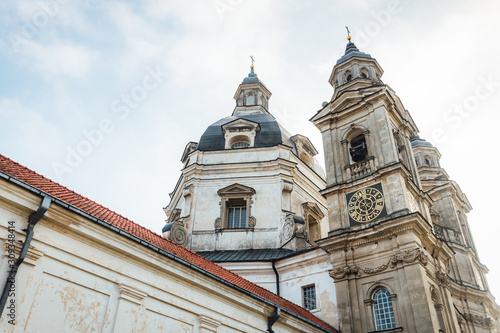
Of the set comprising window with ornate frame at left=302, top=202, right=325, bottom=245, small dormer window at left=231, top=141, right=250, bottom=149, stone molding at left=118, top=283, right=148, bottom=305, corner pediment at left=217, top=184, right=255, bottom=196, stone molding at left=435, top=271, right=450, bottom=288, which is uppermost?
small dormer window at left=231, top=141, right=250, bottom=149

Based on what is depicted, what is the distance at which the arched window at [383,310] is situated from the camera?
43.0 feet

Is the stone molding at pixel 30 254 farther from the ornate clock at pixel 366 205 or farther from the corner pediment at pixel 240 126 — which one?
the corner pediment at pixel 240 126

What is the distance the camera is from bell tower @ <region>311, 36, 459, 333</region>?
13.2 m

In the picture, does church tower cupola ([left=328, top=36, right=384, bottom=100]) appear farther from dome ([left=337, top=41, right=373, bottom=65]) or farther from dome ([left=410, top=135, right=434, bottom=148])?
dome ([left=410, top=135, right=434, bottom=148])

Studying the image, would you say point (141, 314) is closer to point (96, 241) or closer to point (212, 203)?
point (96, 241)

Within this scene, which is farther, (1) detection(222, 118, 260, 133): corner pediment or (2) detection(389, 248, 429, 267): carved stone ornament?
(1) detection(222, 118, 260, 133): corner pediment

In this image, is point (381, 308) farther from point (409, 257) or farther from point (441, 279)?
point (441, 279)

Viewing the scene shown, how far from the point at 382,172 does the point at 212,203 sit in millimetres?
8471

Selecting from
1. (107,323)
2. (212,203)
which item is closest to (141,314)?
(107,323)

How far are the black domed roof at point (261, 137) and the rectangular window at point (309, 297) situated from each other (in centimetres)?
883

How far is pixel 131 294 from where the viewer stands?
863cm

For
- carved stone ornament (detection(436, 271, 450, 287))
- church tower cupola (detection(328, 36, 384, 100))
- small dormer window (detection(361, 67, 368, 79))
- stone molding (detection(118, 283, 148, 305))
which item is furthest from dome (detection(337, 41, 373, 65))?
stone molding (detection(118, 283, 148, 305))

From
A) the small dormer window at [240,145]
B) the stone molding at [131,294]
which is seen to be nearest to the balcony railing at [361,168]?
the small dormer window at [240,145]

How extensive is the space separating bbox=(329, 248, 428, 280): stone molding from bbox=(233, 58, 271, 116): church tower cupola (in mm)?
16984
